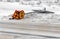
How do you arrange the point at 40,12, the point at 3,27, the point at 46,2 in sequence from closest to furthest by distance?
the point at 3,27 < the point at 40,12 < the point at 46,2

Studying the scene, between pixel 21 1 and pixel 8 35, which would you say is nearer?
pixel 8 35

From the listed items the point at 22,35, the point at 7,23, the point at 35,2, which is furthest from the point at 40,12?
the point at 22,35

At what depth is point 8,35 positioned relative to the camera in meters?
0.80

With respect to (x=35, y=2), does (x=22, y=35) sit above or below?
below

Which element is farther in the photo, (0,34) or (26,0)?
(26,0)

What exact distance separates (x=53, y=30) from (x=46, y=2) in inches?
30.3

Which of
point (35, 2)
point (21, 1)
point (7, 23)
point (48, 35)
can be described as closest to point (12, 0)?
point (21, 1)

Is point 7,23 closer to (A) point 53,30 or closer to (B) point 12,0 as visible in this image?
(A) point 53,30

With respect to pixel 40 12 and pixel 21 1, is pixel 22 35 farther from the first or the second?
pixel 21 1

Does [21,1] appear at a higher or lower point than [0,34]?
higher

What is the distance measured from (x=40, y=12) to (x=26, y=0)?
1.12 ft

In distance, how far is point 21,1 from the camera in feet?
5.07

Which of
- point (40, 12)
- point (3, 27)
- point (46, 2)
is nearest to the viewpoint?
point (3, 27)

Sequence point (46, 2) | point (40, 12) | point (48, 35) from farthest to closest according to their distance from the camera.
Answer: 1. point (46, 2)
2. point (40, 12)
3. point (48, 35)
